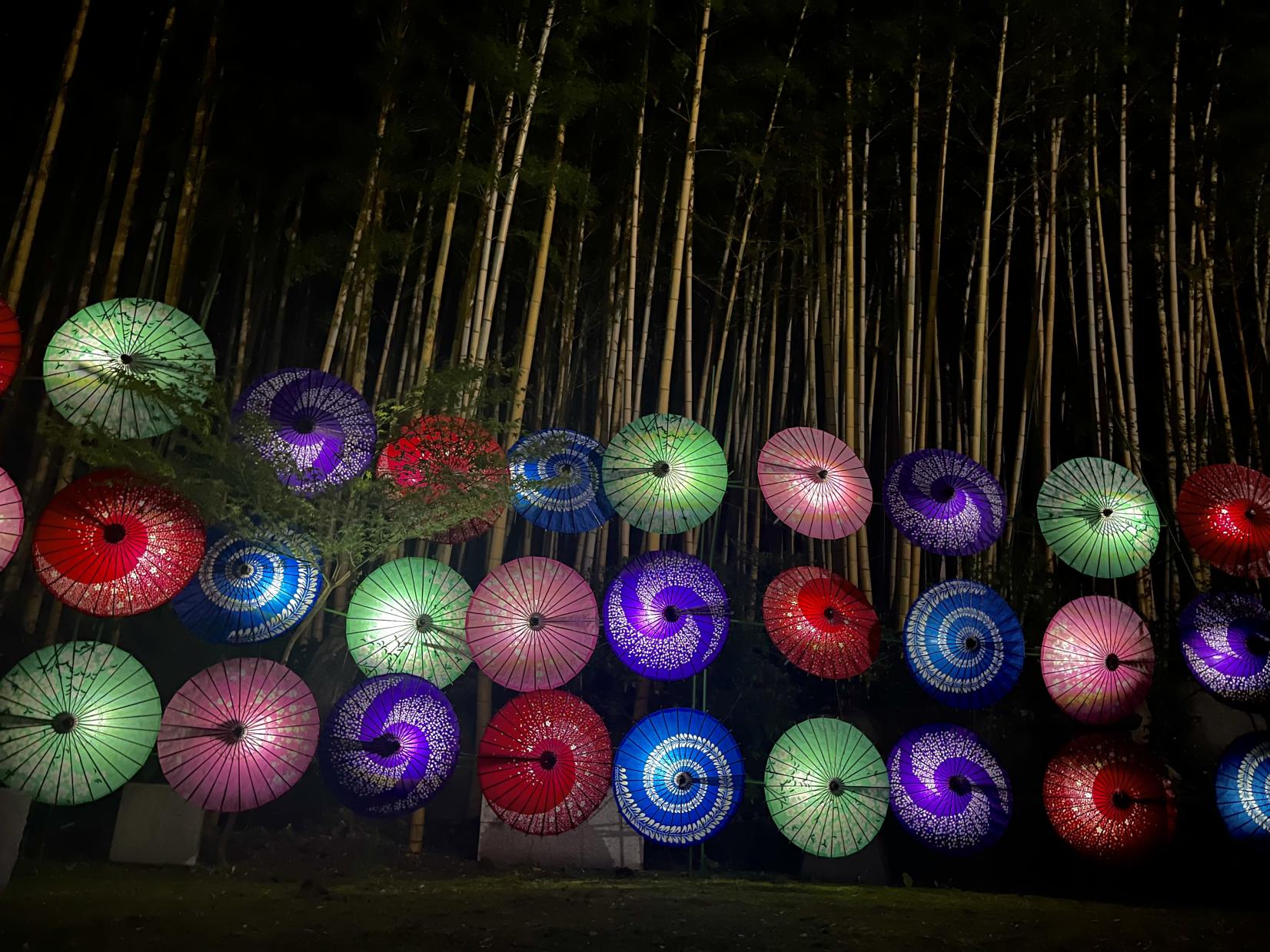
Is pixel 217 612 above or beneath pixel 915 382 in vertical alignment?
beneath

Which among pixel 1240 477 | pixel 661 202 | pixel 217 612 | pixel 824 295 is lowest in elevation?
pixel 217 612

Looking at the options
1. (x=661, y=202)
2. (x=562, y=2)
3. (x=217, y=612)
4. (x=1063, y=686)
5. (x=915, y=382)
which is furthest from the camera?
(x=661, y=202)

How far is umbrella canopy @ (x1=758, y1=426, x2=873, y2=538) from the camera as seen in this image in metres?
6.39

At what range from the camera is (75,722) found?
4879 millimetres

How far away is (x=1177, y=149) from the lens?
29.0 ft

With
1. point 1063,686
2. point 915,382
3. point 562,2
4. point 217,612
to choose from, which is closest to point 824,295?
point 915,382

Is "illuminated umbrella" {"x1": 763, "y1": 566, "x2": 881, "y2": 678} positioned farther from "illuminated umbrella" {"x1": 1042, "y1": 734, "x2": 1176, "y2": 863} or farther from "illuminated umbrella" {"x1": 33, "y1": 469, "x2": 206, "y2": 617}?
"illuminated umbrella" {"x1": 33, "y1": 469, "x2": 206, "y2": 617}

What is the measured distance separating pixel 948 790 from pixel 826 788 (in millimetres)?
833

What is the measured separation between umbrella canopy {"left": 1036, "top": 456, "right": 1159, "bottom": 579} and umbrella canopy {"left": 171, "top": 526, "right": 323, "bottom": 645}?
5149 mm

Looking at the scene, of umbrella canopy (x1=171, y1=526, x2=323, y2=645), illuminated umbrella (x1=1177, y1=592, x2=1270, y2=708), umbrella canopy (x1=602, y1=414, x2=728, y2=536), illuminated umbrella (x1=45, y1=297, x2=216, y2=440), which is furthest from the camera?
illuminated umbrella (x1=1177, y1=592, x2=1270, y2=708)

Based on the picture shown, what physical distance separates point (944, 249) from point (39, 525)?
9302 millimetres

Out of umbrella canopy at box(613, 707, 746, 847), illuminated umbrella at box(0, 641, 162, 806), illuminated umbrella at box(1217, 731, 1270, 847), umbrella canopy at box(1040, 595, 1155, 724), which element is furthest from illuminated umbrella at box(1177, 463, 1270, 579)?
illuminated umbrella at box(0, 641, 162, 806)

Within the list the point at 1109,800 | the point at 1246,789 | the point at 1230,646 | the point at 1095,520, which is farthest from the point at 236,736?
the point at 1230,646

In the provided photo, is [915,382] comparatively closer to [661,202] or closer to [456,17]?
[661,202]
